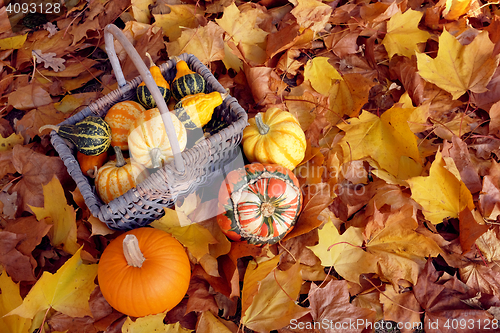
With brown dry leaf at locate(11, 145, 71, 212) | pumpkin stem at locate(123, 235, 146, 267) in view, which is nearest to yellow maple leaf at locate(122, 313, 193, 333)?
pumpkin stem at locate(123, 235, 146, 267)

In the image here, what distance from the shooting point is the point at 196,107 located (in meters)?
1.21

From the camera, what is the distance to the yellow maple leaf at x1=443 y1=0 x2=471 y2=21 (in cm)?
168

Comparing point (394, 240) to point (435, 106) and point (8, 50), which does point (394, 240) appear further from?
point (8, 50)

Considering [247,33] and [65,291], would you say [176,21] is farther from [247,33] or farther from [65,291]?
[65,291]

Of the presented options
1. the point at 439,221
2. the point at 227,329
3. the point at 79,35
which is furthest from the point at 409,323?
the point at 79,35

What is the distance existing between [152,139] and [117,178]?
0.65ft

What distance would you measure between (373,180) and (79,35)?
177 centimetres

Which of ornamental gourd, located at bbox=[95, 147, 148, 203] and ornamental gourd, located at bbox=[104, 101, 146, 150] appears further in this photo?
ornamental gourd, located at bbox=[104, 101, 146, 150]

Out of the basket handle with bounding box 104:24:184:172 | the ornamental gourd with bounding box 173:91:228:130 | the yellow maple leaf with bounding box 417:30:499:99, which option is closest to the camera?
the basket handle with bounding box 104:24:184:172

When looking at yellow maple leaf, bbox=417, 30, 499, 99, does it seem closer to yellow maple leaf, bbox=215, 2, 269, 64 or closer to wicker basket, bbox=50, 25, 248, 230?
yellow maple leaf, bbox=215, 2, 269, 64

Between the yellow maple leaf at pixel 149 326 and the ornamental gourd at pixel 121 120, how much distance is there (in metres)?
0.69

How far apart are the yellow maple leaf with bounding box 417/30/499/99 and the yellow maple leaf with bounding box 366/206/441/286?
0.72 meters

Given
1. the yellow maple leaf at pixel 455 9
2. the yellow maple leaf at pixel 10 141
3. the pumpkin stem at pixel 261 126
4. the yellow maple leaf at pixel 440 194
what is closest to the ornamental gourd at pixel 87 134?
the yellow maple leaf at pixel 10 141

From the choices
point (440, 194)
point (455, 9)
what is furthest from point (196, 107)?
point (455, 9)
